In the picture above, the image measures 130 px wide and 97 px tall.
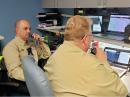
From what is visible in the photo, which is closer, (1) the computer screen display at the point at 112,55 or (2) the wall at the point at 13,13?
(1) the computer screen display at the point at 112,55

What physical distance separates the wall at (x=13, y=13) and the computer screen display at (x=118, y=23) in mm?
1484

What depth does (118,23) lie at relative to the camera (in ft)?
9.06

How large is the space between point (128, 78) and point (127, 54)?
401 millimetres

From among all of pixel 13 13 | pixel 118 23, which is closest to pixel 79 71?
pixel 118 23

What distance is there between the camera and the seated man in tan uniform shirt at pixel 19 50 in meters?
2.60

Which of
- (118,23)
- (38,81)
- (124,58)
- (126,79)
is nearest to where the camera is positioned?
(38,81)

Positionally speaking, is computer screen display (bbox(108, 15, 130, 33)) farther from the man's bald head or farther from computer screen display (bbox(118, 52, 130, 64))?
the man's bald head

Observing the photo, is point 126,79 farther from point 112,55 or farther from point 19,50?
point 19,50

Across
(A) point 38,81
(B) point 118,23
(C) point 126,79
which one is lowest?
(C) point 126,79

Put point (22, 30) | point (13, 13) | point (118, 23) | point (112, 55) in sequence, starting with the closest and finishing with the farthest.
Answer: point (112, 55)
point (118, 23)
point (22, 30)
point (13, 13)

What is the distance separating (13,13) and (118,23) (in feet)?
5.72

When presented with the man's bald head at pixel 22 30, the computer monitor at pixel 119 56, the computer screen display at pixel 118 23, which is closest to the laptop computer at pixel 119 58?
the computer monitor at pixel 119 56

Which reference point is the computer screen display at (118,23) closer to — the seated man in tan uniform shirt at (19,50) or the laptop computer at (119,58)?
the laptop computer at (119,58)

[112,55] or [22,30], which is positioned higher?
[22,30]
